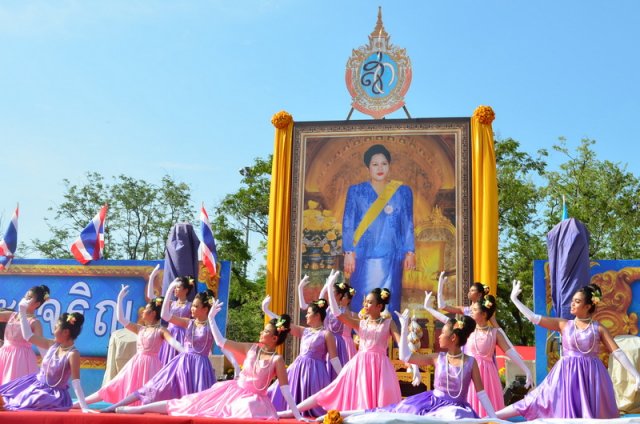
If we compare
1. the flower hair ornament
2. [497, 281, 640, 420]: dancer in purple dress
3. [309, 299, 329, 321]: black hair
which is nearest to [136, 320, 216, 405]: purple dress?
[309, 299, 329, 321]: black hair

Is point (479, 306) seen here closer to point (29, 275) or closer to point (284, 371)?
point (284, 371)

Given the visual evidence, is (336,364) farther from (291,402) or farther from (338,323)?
(338,323)

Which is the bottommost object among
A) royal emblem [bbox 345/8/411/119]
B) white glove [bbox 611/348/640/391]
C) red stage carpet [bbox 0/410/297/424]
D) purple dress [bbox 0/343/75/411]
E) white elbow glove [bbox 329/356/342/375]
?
red stage carpet [bbox 0/410/297/424]

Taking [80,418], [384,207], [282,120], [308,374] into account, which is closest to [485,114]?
[384,207]

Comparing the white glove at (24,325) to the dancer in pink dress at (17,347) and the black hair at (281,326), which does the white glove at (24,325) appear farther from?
the black hair at (281,326)

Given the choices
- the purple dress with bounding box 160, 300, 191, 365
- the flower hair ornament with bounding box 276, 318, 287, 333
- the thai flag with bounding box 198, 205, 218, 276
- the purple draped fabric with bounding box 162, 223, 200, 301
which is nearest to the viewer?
the flower hair ornament with bounding box 276, 318, 287, 333

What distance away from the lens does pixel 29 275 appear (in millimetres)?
11070

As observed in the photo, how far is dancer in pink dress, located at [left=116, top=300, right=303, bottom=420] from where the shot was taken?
5.34 m

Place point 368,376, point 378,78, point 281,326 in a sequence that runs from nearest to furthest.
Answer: point 281,326 < point 368,376 < point 378,78

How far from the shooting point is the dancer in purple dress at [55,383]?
563 cm

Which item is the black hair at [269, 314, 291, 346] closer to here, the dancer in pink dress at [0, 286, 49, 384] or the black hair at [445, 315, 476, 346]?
the black hair at [445, 315, 476, 346]

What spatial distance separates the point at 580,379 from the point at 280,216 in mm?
7290

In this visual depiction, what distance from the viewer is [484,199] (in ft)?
36.7

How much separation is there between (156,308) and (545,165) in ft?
53.7
